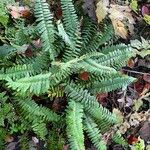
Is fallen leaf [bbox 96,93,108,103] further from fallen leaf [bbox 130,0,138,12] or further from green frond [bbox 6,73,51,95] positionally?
fallen leaf [bbox 130,0,138,12]

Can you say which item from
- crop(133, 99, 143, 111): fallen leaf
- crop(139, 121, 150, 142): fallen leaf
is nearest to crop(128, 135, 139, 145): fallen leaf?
crop(139, 121, 150, 142): fallen leaf

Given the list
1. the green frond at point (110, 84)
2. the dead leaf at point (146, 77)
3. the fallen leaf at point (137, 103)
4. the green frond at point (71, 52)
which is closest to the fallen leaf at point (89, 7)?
the green frond at point (71, 52)

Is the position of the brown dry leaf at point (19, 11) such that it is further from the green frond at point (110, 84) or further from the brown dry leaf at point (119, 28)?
the green frond at point (110, 84)

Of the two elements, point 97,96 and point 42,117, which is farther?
point 97,96

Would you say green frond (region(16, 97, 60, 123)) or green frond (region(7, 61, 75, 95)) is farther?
green frond (region(16, 97, 60, 123))

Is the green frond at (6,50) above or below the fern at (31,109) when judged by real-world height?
above

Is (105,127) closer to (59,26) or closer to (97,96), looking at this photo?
(97,96)

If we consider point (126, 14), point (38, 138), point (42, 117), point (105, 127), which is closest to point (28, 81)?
point (42, 117)
